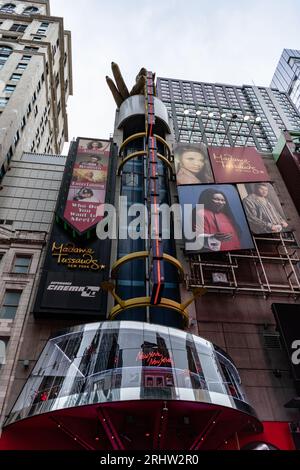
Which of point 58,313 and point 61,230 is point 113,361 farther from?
point 61,230

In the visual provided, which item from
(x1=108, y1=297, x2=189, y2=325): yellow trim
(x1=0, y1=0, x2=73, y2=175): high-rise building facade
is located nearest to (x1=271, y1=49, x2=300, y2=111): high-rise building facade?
(x1=0, y1=0, x2=73, y2=175): high-rise building facade

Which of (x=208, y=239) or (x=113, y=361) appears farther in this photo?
(x=208, y=239)

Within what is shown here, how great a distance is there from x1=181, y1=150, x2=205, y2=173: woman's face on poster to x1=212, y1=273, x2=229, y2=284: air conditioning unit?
13062mm

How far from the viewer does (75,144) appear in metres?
35.1

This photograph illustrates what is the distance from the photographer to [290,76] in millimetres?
159375

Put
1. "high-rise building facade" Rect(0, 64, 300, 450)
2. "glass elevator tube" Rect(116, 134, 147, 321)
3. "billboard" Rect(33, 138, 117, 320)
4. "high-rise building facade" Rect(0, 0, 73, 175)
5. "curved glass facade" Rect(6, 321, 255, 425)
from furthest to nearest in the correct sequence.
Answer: "high-rise building facade" Rect(0, 0, 73, 175) < "glass elevator tube" Rect(116, 134, 147, 321) < "billboard" Rect(33, 138, 117, 320) < "high-rise building facade" Rect(0, 64, 300, 450) < "curved glass facade" Rect(6, 321, 255, 425)

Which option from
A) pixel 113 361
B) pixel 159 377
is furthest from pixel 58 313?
pixel 159 377

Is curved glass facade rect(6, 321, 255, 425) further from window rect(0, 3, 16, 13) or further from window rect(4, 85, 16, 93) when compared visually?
window rect(0, 3, 16, 13)

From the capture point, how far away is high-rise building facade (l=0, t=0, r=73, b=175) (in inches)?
1529

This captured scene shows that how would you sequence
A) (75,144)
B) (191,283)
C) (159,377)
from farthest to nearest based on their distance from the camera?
(75,144) → (191,283) → (159,377)

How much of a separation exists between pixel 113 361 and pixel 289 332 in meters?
13.3

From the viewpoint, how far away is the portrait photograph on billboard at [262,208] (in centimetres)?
2841

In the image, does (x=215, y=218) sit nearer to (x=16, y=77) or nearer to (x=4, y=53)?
(x=16, y=77)
